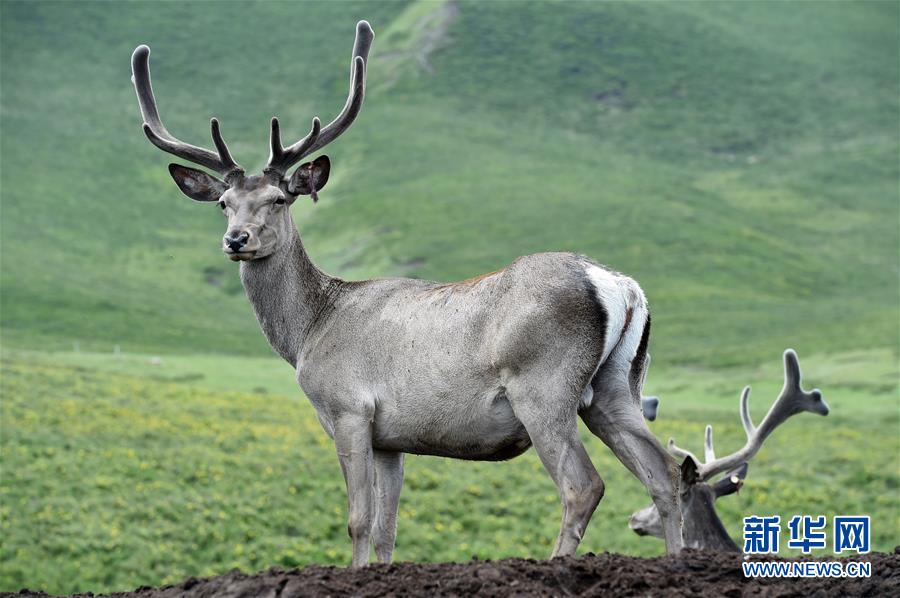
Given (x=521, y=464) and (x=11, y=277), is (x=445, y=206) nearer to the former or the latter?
(x=11, y=277)

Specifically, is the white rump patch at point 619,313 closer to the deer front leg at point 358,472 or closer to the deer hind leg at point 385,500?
the deer front leg at point 358,472

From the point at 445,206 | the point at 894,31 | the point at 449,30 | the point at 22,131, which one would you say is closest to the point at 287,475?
the point at 445,206

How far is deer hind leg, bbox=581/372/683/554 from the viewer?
34.1ft

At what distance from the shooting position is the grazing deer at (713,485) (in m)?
13.5

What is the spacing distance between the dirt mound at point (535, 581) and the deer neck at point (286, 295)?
3.14 meters

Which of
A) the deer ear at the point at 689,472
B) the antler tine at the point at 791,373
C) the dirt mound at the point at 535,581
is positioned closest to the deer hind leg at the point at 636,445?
the dirt mound at the point at 535,581

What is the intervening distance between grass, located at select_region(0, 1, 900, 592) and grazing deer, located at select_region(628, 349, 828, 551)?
30.8 feet

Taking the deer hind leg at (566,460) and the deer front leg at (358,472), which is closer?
the deer hind leg at (566,460)

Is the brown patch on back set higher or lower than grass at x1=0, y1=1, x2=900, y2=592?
higher

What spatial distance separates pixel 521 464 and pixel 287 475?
544 centimetres

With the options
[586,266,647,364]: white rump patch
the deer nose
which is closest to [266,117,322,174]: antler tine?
the deer nose

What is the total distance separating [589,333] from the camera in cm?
1002

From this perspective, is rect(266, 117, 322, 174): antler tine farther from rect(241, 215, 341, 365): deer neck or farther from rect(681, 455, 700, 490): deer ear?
rect(681, 455, 700, 490): deer ear

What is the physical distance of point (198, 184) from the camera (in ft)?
39.2
